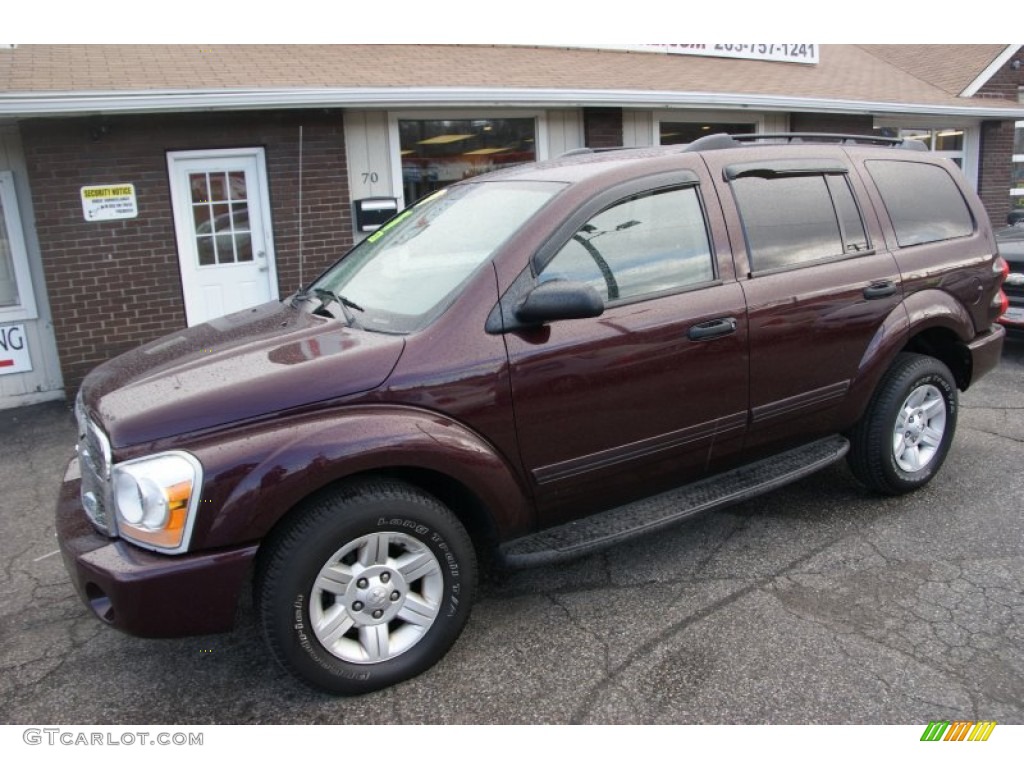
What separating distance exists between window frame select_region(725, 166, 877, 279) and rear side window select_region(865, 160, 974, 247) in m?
0.23

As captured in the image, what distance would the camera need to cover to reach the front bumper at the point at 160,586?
2539 millimetres

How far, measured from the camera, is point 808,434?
156 inches

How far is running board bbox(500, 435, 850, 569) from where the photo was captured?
3154 millimetres

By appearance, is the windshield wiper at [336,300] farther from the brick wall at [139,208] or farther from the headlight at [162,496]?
the brick wall at [139,208]

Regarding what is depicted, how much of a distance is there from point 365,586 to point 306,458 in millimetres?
512

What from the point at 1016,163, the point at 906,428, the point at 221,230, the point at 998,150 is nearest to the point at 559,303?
the point at 906,428

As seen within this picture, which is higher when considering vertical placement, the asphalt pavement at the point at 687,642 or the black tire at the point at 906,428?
the black tire at the point at 906,428

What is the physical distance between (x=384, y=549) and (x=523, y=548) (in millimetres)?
592

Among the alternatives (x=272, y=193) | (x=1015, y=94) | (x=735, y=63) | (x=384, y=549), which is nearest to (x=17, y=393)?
(x=272, y=193)

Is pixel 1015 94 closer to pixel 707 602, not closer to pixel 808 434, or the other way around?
pixel 808 434

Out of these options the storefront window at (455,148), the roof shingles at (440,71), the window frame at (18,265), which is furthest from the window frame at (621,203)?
the window frame at (18,265)

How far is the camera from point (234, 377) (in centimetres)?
277

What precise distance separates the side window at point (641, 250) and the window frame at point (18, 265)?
6.41 meters

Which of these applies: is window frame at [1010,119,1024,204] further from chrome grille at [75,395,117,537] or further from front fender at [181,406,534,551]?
chrome grille at [75,395,117,537]
